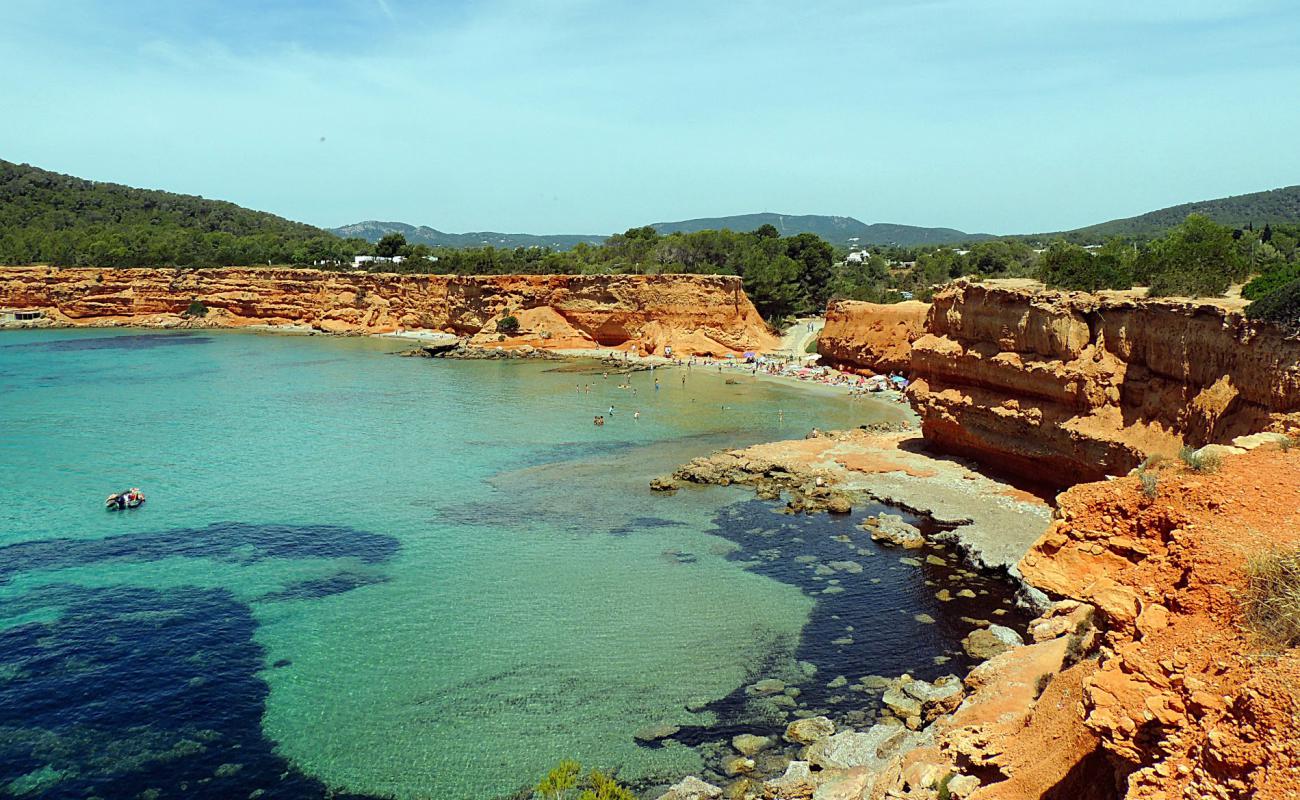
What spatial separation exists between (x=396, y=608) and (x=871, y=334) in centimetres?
4478

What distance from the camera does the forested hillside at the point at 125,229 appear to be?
315 ft

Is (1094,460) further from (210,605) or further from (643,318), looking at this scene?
(643,318)

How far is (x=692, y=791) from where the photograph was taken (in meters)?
13.0

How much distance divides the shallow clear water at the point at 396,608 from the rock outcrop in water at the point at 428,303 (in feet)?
96.8

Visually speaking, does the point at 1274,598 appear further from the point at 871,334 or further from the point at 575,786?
the point at 871,334

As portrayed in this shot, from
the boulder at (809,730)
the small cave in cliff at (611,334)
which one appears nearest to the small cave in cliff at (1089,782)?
the boulder at (809,730)

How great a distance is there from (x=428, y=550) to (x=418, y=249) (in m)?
86.9

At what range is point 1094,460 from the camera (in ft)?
84.1

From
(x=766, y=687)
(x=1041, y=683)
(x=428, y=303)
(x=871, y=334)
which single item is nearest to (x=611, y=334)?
(x=428, y=303)

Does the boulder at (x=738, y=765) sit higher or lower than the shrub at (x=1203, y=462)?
lower

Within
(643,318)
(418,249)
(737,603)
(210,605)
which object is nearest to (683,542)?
(737,603)

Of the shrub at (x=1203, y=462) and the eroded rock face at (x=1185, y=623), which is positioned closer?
the eroded rock face at (x=1185, y=623)

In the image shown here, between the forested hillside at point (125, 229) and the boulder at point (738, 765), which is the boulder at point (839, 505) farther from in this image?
the forested hillside at point (125, 229)

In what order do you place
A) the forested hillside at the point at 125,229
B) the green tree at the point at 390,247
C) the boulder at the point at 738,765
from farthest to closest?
the green tree at the point at 390,247, the forested hillside at the point at 125,229, the boulder at the point at 738,765
